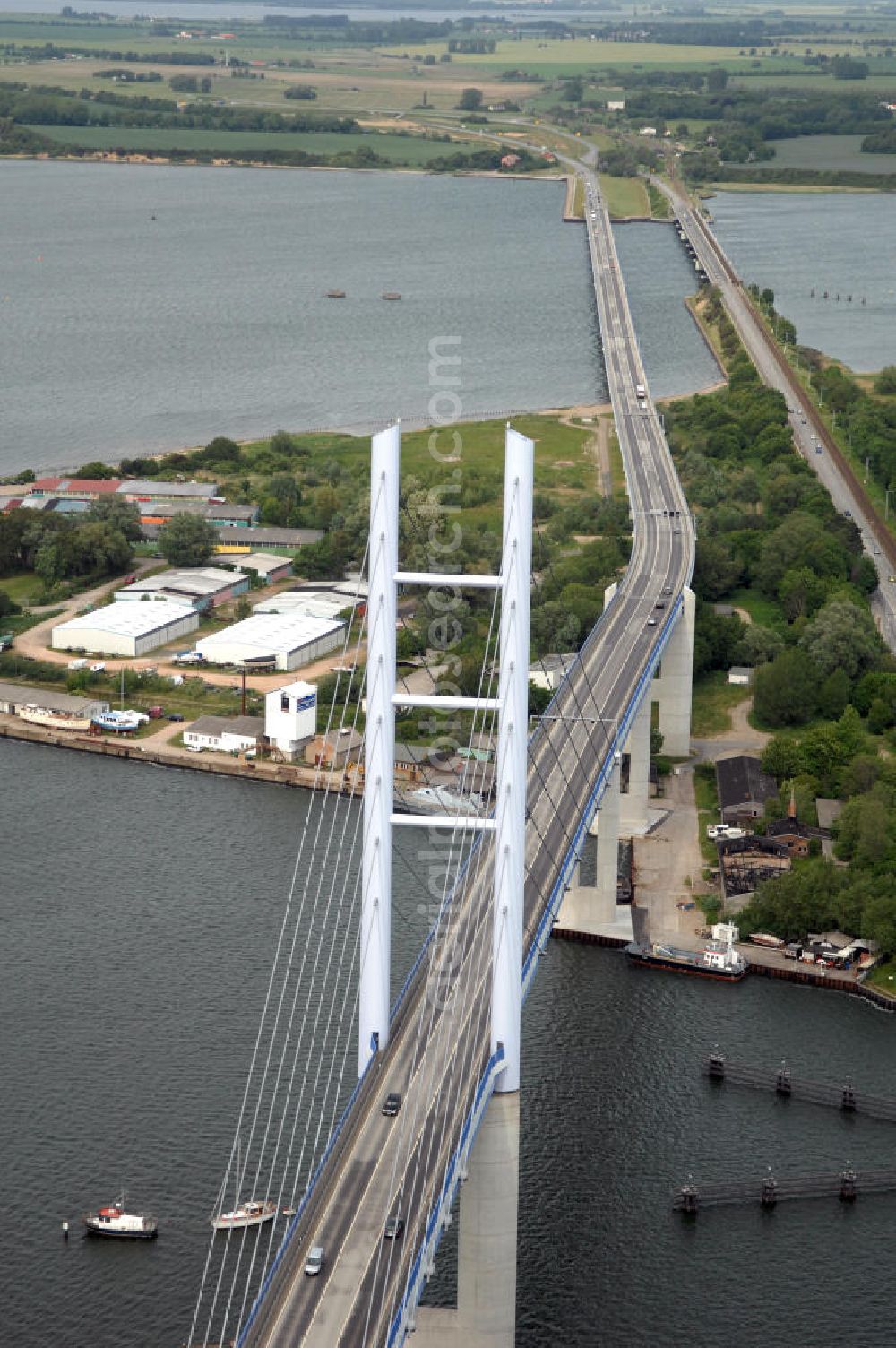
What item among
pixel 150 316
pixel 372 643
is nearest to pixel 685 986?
pixel 372 643

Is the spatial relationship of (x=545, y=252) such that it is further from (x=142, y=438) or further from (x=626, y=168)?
(x=142, y=438)

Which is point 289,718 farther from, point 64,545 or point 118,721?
point 64,545

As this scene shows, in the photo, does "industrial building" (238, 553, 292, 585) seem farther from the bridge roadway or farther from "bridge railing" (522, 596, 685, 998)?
the bridge roadway

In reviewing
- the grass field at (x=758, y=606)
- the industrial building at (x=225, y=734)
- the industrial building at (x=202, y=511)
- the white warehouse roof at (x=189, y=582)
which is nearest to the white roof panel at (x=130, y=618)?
the white warehouse roof at (x=189, y=582)

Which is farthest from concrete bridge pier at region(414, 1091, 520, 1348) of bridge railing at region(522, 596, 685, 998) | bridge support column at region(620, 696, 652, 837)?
bridge support column at region(620, 696, 652, 837)

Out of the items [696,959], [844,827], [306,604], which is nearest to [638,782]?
[844,827]
